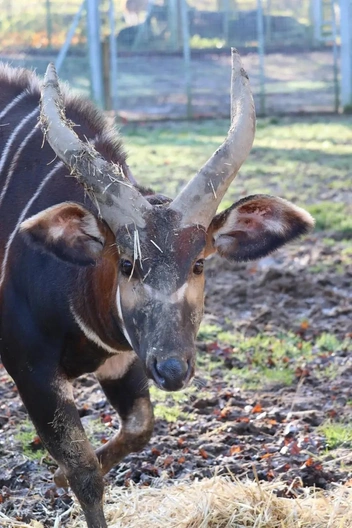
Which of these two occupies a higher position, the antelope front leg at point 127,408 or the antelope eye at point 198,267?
the antelope eye at point 198,267

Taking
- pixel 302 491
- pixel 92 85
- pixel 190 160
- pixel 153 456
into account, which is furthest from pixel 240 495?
pixel 92 85

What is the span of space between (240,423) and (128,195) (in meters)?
2.02

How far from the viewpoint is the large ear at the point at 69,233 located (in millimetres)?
4066

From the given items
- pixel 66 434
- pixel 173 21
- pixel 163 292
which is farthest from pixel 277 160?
pixel 163 292

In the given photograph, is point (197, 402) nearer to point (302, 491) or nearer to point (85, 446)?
point (302, 491)

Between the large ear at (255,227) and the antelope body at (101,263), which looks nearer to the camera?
the antelope body at (101,263)

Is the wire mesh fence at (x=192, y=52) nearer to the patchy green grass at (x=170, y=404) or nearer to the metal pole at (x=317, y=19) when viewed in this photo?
the metal pole at (x=317, y=19)

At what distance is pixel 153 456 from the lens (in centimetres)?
520

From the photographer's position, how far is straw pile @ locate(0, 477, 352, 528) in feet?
13.9

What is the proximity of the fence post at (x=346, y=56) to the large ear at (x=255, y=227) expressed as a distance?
48.0 ft

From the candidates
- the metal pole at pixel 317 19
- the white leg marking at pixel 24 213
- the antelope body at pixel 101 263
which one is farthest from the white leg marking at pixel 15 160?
the metal pole at pixel 317 19

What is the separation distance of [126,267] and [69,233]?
1.16 feet

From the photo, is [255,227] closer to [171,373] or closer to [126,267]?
[126,267]

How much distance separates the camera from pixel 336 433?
212 inches
